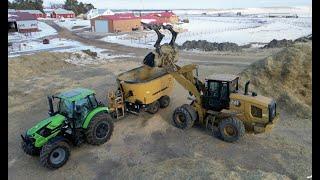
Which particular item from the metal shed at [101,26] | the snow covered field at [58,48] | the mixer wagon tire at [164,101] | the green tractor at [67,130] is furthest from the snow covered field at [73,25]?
the green tractor at [67,130]

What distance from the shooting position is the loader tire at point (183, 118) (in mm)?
12586

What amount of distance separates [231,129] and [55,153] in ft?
19.8

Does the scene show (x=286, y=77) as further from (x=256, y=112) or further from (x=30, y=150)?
(x=30, y=150)

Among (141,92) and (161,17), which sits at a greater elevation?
(161,17)

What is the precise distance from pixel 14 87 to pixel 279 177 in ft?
59.4

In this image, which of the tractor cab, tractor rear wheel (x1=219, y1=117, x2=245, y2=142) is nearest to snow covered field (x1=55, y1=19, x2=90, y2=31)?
the tractor cab

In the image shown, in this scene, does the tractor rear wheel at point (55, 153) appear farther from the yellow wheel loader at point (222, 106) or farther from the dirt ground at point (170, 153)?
the yellow wheel loader at point (222, 106)

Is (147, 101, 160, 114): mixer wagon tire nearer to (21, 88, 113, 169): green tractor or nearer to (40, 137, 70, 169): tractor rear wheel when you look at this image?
(21, 88, 113, 169): green tractor

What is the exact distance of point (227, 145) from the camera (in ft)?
37.5

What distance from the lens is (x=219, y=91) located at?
12000mm

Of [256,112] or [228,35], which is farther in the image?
[228,35]

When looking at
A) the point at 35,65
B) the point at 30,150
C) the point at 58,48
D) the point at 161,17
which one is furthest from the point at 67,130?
the point at 161,17
